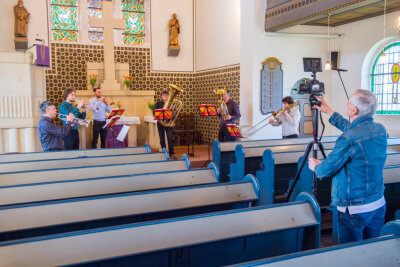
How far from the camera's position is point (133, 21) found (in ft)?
40.0

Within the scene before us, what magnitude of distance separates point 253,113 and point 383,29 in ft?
11.9

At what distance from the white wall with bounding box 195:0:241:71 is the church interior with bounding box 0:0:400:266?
0.06 meters

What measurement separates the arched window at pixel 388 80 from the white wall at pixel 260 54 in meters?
1.36

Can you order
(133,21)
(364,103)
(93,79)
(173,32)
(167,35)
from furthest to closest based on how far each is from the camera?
1. (167,35)
2. (133,21)
3. (173,32)
4. (93,79)
5. (364,103)

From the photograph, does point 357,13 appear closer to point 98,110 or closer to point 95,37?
point 98,110

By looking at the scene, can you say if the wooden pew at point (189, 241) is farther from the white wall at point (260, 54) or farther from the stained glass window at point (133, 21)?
the stained glass window at point (133, 21)

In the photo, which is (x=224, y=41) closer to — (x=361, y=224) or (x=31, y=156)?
(x=31, y=156)

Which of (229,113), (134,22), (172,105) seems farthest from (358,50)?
(134,22)

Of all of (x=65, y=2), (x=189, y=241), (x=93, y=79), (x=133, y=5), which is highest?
(x=133, y=5)

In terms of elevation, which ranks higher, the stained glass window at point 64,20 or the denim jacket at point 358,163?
the stained glass window at point 64,20

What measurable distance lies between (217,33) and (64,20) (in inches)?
188

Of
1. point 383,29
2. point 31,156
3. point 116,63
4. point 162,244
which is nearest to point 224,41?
point 116,63

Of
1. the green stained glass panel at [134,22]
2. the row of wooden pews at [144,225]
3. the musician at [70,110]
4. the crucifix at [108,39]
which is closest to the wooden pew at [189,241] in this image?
the row of wooden pews at [144,225]

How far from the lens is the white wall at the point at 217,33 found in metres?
Answer: 10.3
